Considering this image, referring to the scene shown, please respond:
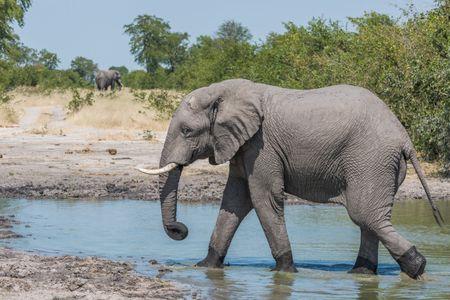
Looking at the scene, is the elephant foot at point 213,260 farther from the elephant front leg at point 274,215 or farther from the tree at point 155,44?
the tree at point 155,44

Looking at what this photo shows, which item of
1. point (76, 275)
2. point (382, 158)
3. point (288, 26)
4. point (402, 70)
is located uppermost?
point (288, 26)

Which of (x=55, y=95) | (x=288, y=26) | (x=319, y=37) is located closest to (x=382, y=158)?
(x=319, y=37)

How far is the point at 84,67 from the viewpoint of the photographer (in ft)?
320

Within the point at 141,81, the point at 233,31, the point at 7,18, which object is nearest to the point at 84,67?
the point at 233,31

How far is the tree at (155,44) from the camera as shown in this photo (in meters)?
67.7

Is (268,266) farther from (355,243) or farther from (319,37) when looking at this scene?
(319,37)

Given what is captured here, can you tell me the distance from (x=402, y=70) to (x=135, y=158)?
5.37 meters

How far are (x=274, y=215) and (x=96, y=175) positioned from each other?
1013 cm

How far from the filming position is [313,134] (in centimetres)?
1033

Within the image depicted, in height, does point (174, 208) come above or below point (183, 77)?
below

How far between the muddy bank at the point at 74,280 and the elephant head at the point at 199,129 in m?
0.77

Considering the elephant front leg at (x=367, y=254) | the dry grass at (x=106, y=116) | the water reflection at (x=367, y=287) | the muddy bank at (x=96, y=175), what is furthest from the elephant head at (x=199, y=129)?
the dry grass at (x=106, y=116)

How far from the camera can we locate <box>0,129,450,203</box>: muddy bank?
1800cm

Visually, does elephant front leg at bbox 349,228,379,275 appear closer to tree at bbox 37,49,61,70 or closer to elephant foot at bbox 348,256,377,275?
elephant foot at bbox 348,256,377,275
